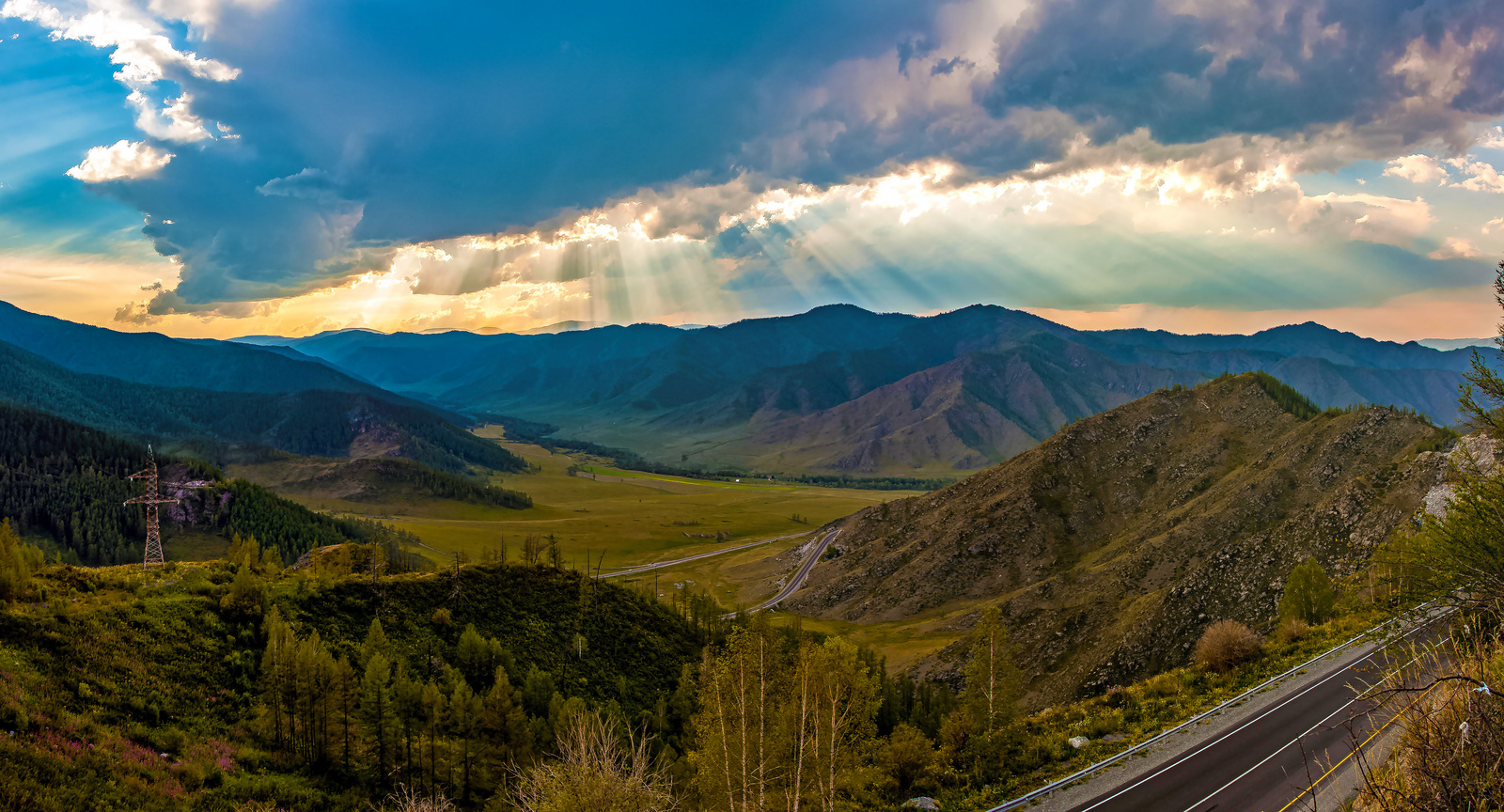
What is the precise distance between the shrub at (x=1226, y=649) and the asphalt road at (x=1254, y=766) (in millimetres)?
8650

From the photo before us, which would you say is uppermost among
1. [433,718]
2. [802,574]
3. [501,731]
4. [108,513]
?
[433,718]

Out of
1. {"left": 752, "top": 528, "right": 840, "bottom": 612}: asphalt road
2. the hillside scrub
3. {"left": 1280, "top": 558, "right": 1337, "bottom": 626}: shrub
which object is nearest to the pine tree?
the hillside scrub

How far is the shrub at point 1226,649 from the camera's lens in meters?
46.1

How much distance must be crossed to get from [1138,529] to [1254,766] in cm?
8621

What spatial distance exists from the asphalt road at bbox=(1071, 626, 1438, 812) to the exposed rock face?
23.9 meters

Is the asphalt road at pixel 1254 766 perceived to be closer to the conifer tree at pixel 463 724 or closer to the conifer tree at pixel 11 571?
the conifer tree at pixel 463 724

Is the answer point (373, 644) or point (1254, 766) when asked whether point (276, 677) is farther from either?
point (1254, 766)

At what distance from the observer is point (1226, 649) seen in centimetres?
4644

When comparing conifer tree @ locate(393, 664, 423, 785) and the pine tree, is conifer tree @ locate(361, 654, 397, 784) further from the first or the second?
the pine tree

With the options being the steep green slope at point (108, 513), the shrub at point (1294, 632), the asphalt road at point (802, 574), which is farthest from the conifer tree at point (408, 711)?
the steep green slope at point (108, 513)

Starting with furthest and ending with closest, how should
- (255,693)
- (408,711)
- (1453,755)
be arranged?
(255,693) < (408,711) < (1453,755)

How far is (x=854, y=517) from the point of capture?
166750 millimetres

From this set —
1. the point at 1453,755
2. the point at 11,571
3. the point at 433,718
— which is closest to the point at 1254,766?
the point at 1453,755

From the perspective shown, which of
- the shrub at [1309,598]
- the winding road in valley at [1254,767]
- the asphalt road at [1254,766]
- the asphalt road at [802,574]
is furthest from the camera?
the asphalt road at [802,574]
